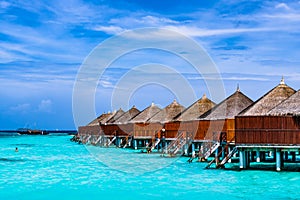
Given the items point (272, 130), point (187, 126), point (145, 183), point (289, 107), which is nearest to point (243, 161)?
point (272, 130)

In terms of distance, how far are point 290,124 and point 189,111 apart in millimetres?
15635

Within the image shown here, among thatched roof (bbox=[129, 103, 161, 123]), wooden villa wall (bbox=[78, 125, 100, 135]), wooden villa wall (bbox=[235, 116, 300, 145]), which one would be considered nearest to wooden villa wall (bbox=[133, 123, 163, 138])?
thatched roof (bbox=[129, 103, 161, 123])

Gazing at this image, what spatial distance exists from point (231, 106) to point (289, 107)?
6900mm

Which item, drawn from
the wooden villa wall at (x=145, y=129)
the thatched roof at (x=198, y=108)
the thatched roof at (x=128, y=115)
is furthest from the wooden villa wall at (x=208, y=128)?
the thatched roof at (x=128, y=115)

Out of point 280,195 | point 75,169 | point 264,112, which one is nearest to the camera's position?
point 280,195

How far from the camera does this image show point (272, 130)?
79.1 ft

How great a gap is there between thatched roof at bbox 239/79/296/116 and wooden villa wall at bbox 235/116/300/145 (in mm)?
1210

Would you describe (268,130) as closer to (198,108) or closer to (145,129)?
(198,108)

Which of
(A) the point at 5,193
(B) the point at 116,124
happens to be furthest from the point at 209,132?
(B) the point at 116,124

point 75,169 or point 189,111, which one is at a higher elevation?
point 189,111

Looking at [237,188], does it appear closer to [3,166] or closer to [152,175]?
[152,175]

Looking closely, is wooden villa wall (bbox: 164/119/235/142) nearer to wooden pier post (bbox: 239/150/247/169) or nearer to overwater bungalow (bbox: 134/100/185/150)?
wooden pier post (bbox: 239/150/247/169)

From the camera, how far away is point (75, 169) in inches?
1158

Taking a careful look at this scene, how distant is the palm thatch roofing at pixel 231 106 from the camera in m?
30.5
